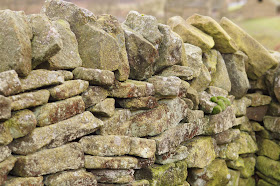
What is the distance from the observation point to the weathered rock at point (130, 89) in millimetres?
8555

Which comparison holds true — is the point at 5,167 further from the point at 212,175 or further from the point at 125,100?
the point at 212,175

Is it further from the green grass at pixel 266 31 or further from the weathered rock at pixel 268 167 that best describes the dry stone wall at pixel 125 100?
the green grass at pixel 266 31

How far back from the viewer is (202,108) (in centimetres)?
1133

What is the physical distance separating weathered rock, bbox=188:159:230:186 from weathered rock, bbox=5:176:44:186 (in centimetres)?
564

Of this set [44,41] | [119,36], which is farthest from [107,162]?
[119,36]

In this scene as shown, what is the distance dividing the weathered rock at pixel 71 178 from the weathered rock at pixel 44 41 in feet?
7.63

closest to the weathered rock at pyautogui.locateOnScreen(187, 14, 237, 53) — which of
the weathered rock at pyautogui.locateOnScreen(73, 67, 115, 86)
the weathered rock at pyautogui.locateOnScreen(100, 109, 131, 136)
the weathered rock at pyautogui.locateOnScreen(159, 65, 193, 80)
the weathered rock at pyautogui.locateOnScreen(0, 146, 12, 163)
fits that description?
the weathered rock at pyautogui.locateOnScreen(159, 65, 193, 80)

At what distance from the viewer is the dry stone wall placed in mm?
6691

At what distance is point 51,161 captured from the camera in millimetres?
6941

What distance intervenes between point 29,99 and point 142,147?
10.2 feet

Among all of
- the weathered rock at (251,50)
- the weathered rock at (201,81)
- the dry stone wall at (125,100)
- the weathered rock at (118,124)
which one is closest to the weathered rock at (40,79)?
the dry stone wall at (125,100)

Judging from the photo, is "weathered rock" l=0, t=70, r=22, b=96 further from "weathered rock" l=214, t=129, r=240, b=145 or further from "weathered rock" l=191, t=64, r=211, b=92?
"weathered rock" l=214, t=129, r=240, b=145

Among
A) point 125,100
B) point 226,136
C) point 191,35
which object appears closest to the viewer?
point 125,100

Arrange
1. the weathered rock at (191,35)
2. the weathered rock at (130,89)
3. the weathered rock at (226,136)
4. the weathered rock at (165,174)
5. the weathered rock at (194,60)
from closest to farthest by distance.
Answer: the weathered rock at (130,89), the weathered rock at (165,174), the weathered rock at (194,60), the weathered rock at (191,35), the weathered rock at (226,136)
